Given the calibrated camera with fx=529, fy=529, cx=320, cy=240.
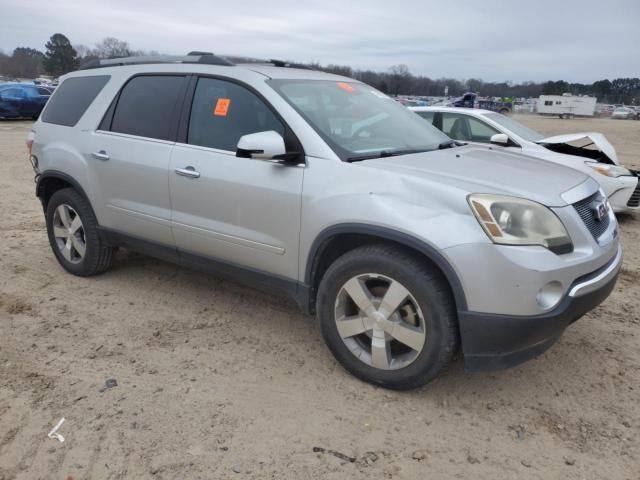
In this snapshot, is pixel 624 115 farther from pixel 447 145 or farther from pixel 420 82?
pixel 447 145

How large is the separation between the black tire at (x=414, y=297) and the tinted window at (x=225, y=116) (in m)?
0.99

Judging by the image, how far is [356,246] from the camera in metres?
3.13

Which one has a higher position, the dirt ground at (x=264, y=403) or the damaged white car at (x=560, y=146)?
the damaged white car at (x=560, y=146)

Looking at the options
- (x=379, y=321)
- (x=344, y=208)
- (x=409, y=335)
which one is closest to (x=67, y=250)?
(x=344, y=208)

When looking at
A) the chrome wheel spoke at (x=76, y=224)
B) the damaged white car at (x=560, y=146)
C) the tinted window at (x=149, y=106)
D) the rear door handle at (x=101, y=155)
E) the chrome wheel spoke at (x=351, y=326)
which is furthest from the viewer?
the damaged white car at (x=560, y=146)

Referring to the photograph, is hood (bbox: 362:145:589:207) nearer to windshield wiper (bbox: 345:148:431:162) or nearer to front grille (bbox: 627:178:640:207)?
windshield wiper (bbox: 345:148:431:162)

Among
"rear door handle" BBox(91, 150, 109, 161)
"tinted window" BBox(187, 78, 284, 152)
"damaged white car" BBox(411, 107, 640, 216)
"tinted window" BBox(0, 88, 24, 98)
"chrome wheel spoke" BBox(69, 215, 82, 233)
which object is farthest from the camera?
"tinted window" BBox(0, 88, 24, 98)

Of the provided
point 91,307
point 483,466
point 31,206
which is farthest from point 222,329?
point 31,206

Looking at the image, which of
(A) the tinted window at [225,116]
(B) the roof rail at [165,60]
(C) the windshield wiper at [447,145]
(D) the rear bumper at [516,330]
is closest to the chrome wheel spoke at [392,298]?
(D) the rear bumper at [516,330]

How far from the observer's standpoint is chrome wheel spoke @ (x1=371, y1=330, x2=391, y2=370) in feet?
9.68

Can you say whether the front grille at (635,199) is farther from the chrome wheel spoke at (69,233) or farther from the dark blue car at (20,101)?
the dark blue car at (20,101)

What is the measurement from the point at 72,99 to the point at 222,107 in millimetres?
1834

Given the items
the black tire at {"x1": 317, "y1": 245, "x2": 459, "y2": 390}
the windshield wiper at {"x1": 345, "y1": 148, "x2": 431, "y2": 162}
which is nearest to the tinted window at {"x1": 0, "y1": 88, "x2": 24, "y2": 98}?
the windshield wiper at {"x1": 345, "y1": 148, "x2": 431, "y2": 162}

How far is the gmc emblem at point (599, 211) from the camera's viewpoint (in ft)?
9.93
